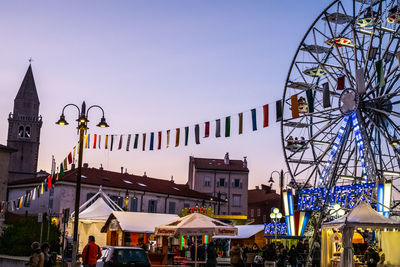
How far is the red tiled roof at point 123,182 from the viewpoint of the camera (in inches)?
2502

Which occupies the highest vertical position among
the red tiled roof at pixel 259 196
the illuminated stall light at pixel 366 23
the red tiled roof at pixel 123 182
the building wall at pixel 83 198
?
Result: the illuminated stall light at pixel 366 23

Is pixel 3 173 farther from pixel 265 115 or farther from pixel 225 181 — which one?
pixel 265 115

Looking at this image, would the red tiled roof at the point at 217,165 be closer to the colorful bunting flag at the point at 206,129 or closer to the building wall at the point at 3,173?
the building wall at the point at 3,173

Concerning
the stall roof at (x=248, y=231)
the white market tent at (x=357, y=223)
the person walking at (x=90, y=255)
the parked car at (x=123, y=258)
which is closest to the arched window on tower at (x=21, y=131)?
the stall roof at (x=248, y=231)

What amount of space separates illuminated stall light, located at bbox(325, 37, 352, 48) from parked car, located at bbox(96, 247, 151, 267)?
1938 cm

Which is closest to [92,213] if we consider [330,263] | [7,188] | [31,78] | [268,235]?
[268,235]

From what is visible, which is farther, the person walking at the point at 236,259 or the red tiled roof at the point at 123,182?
the red tiled roof at the point at 123,182

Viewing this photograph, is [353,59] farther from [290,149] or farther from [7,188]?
[7,188]

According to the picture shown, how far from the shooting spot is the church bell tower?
121875 millimetres

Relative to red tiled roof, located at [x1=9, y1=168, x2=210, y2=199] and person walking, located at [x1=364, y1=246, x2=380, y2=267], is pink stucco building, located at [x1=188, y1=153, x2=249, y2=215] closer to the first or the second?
red tiled roof, located at [x1=9, y1=168, x2=210, y2=199]

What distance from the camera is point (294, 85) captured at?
127ft

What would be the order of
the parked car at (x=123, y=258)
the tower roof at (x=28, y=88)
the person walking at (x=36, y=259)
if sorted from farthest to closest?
the tower roof at (x=28, y=88) < the parked car at (x=123, y=258) < the person walking at (x=36, y=259)

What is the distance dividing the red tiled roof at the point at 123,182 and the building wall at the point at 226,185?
49.3 feet

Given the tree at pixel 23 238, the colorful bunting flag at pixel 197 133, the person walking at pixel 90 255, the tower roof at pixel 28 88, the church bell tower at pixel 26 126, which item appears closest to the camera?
the person walking at pixel 90 255
